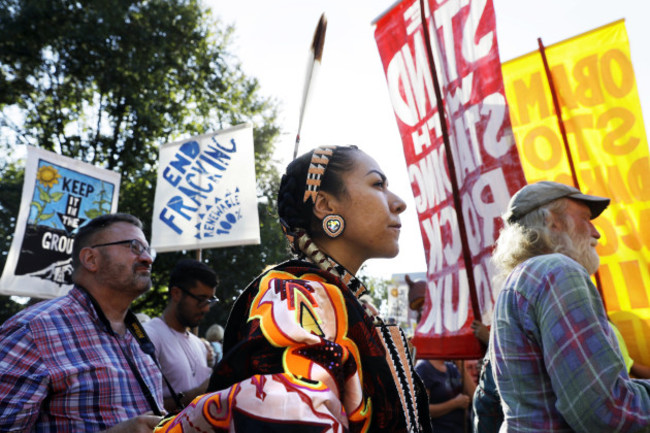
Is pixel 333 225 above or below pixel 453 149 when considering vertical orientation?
below

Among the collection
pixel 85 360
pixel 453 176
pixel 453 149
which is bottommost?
pixel 85 360

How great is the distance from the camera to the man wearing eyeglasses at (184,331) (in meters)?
4.04

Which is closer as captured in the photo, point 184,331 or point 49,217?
point 184,331

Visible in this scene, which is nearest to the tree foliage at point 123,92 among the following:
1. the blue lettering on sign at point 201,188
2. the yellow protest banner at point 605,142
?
the blue lettering on sign at point 201,188

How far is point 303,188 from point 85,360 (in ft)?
4.58

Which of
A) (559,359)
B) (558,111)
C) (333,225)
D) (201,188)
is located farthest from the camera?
(201,188)

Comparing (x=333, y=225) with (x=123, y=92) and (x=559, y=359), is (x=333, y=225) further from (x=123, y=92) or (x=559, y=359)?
(x=123, y=92)

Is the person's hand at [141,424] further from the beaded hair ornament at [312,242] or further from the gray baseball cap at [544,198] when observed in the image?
the gray baseball cap at [544,198]

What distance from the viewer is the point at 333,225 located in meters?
1.54

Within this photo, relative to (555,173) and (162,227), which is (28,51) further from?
(555,173)

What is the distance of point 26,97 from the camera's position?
56.5 feet

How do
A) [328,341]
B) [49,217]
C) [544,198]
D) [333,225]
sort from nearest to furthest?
[328,341], [333,225], [544,198], [49,217]

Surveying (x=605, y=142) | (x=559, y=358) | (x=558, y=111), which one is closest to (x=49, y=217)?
(x=558, y=111)

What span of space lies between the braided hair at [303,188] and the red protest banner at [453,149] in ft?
5.94
